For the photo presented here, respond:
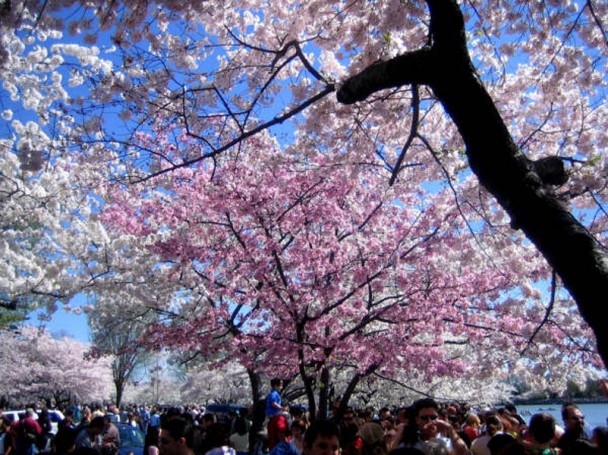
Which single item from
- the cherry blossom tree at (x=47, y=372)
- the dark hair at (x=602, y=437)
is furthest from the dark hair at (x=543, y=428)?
the cherry blossom tree at (x=47, y=372)

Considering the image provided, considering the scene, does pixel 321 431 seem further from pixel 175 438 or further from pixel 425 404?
pixel 425 404

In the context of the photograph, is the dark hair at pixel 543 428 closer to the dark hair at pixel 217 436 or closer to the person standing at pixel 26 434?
the dark hair at pixel 217 436

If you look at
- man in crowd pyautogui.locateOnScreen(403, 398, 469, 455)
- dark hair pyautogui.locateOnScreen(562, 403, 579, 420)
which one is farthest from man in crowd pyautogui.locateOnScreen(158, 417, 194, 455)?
dark hair pyautogui.locateOnScreen(562, 403, 579, 420)

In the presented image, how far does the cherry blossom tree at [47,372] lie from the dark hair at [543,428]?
3865 cm

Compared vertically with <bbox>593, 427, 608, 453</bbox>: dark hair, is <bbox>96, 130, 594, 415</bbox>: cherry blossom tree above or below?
above

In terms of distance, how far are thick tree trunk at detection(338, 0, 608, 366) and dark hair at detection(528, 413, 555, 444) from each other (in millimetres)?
2037

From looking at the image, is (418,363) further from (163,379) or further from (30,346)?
(163,379)

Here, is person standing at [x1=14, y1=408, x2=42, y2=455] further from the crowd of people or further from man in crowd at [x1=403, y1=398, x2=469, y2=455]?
man in crowd at [x1=403, y1=398, x2=469, y2=455]

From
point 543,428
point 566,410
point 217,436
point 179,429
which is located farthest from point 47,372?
point 543,428

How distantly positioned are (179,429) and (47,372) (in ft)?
137

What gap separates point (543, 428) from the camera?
4.14 meters

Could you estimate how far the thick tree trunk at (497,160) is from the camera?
2547 mm

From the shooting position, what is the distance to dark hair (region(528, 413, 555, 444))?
163 inches

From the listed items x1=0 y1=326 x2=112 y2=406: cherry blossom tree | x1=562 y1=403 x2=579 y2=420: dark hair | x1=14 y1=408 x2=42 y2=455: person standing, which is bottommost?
x1=14 y1=408 x2=42 y2=455: person standing
